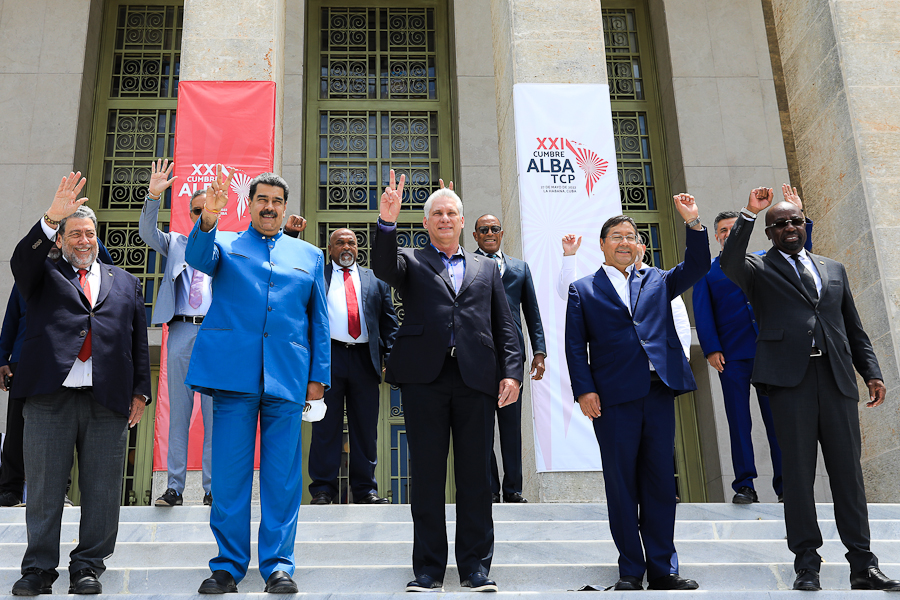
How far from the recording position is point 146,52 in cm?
1245

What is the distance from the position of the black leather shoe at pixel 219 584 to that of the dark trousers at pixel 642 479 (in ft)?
6.28

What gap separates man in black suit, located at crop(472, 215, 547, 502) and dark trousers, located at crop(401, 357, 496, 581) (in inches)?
72.0

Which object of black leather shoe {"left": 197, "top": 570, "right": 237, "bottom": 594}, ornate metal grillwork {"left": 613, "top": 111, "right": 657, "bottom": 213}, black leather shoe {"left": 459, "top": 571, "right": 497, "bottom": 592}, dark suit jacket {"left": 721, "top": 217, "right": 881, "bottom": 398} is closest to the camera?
black leather shoe {"left": 197, "top": 570, "right": 237, "bottom": 594}

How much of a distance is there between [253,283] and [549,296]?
151 inches

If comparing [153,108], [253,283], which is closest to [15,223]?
[153,108]

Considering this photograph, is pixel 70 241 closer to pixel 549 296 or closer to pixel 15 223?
pixel 549 296

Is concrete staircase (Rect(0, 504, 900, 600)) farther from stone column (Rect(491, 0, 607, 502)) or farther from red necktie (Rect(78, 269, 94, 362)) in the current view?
stone column (Rect(491, 0, 607, 502))

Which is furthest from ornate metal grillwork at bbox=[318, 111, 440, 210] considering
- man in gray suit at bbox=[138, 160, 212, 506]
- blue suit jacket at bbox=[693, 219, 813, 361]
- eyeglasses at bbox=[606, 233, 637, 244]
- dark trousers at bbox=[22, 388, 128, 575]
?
dark trousers at bbox=[22, 388, 128, 575]

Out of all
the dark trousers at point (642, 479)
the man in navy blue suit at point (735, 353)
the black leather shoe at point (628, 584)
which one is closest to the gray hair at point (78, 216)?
the dark trousers at point (642, 479)

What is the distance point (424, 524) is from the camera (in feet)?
14.1

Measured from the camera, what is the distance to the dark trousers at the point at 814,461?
14.3 feet

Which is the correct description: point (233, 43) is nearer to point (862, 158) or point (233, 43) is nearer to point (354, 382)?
point (354, 382)

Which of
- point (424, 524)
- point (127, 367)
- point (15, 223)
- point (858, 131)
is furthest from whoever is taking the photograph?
point (15, 223)

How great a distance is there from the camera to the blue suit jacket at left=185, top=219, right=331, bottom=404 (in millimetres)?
4305
